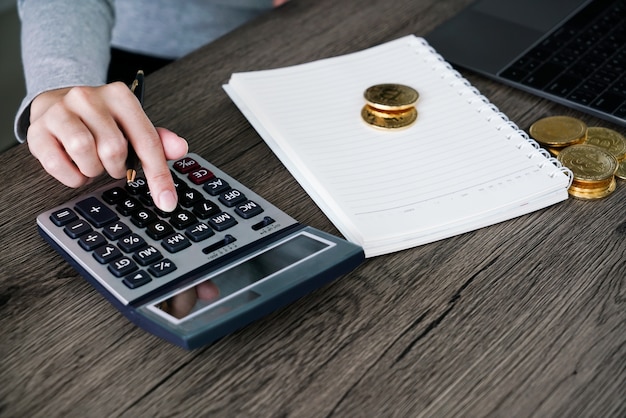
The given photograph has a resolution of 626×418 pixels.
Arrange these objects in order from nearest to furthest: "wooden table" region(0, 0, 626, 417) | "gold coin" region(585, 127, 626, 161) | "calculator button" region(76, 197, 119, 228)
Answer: "wooden table" region(0, 0, 626, 417), "calculator button" region(76, 197, 119, 228), "gold coin" region(585, 127, 626, 161)

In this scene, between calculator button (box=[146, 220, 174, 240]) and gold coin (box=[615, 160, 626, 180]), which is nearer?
calculator button (box=[146, 220, 174, 240])

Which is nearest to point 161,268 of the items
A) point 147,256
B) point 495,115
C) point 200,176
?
point 147,256

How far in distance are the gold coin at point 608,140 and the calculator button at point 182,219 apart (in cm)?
38

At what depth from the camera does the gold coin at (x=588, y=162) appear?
64 cm

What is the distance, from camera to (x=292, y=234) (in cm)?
57

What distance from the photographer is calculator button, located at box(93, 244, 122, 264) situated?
0.53 metres

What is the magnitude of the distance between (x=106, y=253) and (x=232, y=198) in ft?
0.36

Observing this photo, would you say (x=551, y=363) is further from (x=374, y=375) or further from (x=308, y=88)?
(x=308, y=88)

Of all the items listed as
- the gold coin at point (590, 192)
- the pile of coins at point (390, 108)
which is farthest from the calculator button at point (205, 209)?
the gold coin at point (590, 192)

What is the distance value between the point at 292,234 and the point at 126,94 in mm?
195

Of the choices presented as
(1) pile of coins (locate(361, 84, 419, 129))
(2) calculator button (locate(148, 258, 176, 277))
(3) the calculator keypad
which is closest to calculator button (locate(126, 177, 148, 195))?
(3) the calculator keypad

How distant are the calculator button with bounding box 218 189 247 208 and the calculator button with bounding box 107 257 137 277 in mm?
96

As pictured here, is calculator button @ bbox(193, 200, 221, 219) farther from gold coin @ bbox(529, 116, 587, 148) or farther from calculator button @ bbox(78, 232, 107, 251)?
gold coin @ bbox(529, 116, 587, 148)

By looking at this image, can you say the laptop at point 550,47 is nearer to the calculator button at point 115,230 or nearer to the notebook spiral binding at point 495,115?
the notebook spiral binding at point 495,115
